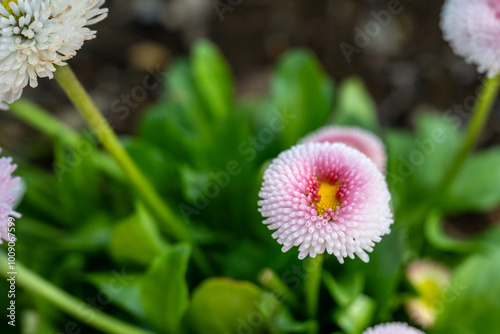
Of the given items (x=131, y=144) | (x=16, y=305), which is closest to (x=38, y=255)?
(x=16, y=305)

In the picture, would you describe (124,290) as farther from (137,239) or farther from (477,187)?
(477,187)

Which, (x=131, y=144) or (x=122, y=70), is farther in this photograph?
(x=122, y=70)

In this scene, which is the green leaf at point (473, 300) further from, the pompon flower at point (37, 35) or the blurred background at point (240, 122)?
the pompon flower at point (37, 35)

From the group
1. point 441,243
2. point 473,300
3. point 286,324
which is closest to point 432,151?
point 441,243

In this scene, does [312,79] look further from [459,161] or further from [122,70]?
[122,70]
